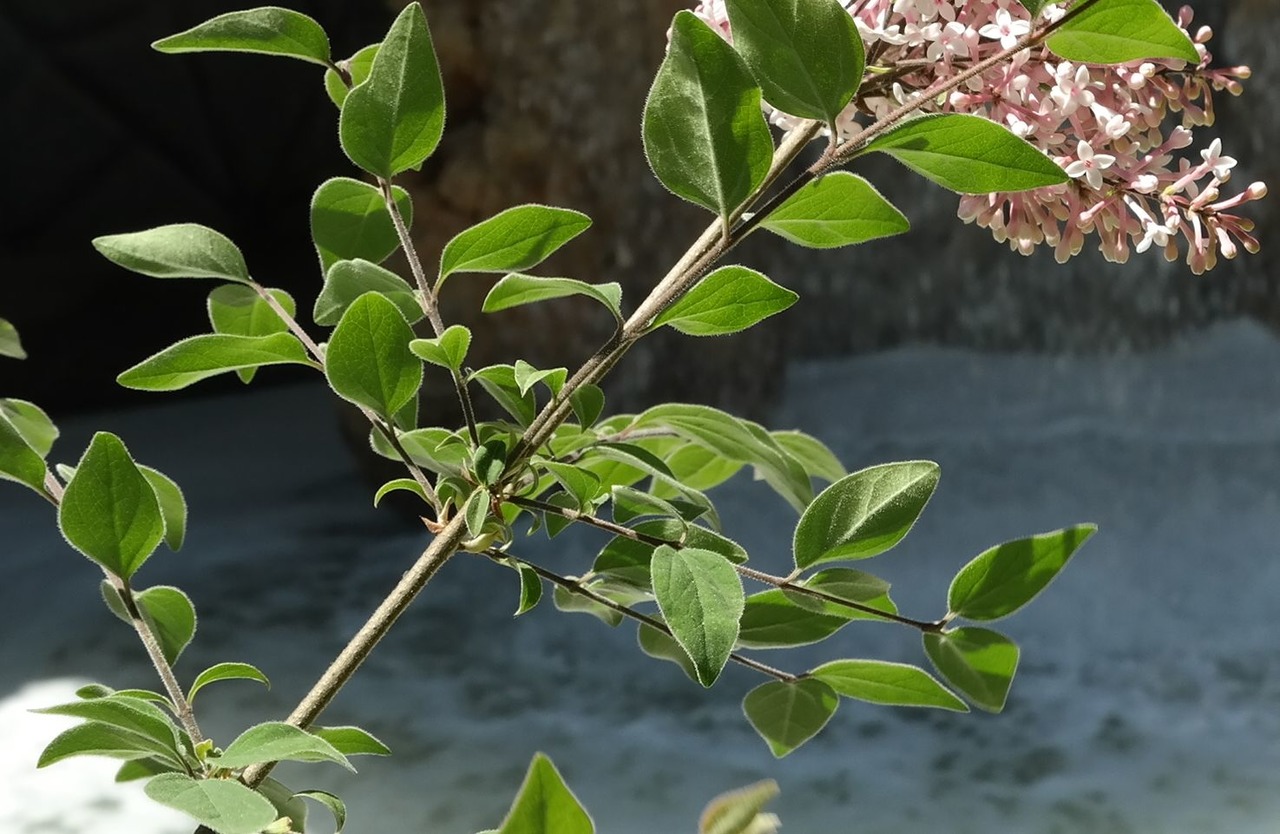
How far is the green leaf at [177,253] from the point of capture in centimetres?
24

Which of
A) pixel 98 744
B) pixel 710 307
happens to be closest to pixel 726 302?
pixel 710 307

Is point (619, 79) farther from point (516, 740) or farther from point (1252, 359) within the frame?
point (1252, 359)

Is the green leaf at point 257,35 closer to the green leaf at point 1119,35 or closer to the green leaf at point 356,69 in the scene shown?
the green leaf at point 356,69

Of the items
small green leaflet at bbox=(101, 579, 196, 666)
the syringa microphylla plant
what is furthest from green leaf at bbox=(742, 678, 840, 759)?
small green leaflet at bbox=(101, 579, 196, 666)

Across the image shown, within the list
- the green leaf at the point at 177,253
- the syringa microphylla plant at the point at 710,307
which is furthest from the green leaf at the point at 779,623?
the green leaf at the point at 177,253

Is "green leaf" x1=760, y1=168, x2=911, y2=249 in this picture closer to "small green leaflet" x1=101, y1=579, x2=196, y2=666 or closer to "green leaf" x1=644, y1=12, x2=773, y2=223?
"green leaf" x1=644, y1=12, x2=773, y2=223

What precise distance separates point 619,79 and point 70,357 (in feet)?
4.94

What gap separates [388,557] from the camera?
2.29m

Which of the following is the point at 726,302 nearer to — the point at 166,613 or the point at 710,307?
the point at 710,307

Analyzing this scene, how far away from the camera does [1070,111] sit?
0.21m

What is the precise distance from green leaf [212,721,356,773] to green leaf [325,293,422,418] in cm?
5

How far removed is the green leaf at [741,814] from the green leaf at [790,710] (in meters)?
0.10

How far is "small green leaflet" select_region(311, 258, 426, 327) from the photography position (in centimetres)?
23

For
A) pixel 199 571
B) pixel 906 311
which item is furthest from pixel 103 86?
pixel 906 311
